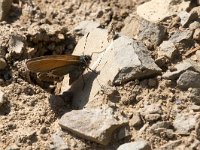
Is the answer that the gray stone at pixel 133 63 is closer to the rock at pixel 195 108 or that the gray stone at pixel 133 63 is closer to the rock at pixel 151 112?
the rock at pixel 151 112

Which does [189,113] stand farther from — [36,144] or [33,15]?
[33,15]

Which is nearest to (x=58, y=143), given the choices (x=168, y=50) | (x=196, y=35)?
(x=168, y=50)

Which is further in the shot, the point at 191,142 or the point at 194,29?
the point at 194,29

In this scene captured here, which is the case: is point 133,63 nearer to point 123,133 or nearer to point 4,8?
point 123,133

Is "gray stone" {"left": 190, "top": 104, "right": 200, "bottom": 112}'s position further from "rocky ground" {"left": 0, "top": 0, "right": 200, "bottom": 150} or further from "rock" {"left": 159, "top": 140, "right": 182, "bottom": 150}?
"rock" {"left": 159, "top": 140, "right": 182, "bottom": 150}

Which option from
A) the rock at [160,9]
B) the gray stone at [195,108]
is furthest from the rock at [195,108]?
the rock at [160,9]

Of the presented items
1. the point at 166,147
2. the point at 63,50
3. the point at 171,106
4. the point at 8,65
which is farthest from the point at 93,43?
the point at 166,147
